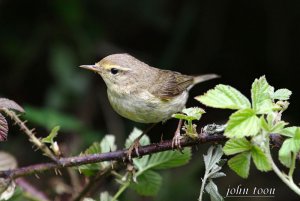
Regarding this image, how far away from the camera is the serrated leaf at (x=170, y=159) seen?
2207mm

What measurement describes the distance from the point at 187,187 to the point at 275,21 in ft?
6.18

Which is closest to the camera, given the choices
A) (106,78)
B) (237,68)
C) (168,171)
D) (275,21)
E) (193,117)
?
(193,117)

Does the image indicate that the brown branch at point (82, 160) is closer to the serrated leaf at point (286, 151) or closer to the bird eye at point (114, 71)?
the serrated leaf at point (286, 151)

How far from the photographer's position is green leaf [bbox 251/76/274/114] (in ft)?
4.70

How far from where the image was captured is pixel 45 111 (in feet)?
13.4

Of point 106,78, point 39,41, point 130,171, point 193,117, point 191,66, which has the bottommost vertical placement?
point 130,171

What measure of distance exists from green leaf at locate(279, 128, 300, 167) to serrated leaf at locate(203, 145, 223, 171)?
11.7 inches

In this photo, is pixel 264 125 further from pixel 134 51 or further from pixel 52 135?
pixel 134 51

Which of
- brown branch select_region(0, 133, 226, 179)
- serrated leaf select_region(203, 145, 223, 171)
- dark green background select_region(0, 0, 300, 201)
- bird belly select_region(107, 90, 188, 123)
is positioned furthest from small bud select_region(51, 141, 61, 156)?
dark green background select_region(0, 0, 300, 201)

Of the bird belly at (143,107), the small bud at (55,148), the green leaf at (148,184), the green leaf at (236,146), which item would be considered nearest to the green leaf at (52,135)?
the small bud at (55,148)

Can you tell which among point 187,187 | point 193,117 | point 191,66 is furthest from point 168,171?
point 193,117

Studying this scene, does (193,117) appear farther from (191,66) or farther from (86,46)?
(191,66)

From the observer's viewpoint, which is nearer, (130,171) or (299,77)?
(130,171)

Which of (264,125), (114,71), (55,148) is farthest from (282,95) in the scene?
(114,71)
